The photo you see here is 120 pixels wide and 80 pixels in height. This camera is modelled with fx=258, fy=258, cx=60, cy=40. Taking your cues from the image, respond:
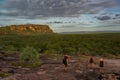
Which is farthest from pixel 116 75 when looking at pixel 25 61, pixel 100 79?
pixel 25 61

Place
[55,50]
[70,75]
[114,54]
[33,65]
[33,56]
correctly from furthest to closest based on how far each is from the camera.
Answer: [55,50]
[114,54]
[33,56]
[33,65]
[70,75]

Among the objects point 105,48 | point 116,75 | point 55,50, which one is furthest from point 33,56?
point 105,48

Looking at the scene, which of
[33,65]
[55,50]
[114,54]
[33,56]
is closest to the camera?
[33,65]

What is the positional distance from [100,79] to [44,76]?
625cm

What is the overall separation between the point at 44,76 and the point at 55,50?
35.8m

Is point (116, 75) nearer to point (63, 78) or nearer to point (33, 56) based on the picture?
point (63, 78)

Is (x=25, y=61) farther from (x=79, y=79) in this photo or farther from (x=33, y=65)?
(x=79, y=79)

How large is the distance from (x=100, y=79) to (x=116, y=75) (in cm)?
363

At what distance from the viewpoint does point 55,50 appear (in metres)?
64.8

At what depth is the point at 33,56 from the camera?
39969 millimetres

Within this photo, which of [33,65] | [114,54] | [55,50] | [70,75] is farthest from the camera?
[55,50]

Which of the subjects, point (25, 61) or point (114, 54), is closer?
point (25, 61)

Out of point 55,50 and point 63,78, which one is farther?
point 55,50

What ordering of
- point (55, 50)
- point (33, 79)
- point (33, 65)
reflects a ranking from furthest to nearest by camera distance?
point (55, 50)
point (33, 65)
point (33, 79)
